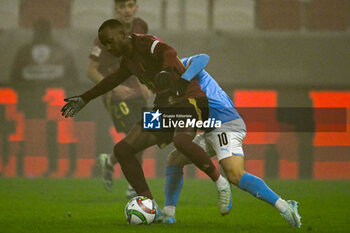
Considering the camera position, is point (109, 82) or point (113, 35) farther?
point (109, 82)

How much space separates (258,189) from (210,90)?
3.06ft

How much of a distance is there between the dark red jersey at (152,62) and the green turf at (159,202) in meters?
1.07

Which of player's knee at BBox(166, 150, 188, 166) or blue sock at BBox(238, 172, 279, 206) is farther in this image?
player's knee at BBox(166, 150, 188, 166)

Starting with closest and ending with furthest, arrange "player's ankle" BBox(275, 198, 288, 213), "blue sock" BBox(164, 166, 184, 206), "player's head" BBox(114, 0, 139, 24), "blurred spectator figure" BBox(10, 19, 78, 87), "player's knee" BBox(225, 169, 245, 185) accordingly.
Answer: "player's ankle" BBox(275, 198, 288, 213) → "player's knee" BBox(225, 169, 245, 185) → "blue sock" BBox(164, 166, 184, 206) → "player's head" BBox(114, 0, 139, 24) → "blurred spectator figure" BBox(10, 19, 78, 87)

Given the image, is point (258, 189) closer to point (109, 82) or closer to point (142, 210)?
point (142, 210)

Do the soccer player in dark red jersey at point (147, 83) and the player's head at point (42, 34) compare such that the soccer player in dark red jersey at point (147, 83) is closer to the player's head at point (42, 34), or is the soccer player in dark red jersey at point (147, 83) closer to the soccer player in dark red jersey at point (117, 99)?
the soccer player in dark red jersey at point (117, 99)

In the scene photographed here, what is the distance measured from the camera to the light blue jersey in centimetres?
559

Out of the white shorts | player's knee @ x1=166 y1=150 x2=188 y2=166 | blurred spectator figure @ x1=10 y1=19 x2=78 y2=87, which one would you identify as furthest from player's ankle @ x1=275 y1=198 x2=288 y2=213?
blurred spectator figure @ x1=10 y1=19 x2=78 y2=87

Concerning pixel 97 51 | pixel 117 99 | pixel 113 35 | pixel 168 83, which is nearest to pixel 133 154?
pixel 168 83

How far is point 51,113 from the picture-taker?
12.8 meters

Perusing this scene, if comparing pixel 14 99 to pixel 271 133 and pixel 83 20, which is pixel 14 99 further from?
pixel 271 133

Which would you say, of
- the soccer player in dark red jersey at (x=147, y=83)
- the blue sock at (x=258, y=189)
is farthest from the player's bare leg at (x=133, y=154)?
the blue sock at (x=258, y=189)

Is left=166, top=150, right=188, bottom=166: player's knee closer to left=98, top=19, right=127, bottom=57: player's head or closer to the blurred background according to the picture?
left=98, top=19, right=127, bottom=57: player's head

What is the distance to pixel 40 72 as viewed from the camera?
1300 cm
